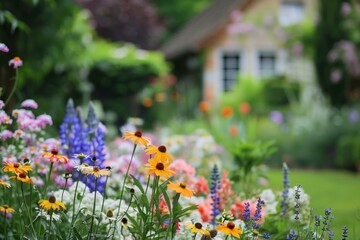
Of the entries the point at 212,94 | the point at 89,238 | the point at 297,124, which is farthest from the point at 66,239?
the point at 212,94

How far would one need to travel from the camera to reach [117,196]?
4055mm

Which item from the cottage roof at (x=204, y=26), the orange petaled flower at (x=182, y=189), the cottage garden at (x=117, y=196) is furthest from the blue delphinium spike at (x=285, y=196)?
the cottage roof at (x=204, y=26)

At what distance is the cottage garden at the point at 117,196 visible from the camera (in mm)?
2939

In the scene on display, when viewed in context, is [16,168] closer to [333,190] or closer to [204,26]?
[333,190]

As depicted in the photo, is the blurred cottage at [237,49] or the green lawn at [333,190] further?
the blurred cottage at [237,49]

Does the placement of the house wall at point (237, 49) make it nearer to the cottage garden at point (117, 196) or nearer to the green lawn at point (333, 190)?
the green lawn at point (333, 190)

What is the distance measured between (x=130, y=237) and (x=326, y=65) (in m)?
12.1

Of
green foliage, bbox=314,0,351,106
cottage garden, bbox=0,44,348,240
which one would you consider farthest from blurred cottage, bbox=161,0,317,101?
cottage garden, bbox=0,44,348,240

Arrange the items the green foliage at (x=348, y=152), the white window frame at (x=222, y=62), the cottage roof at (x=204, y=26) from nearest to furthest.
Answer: the green foliage at (x=348, y=152) < the cottage roof at (x=204, y=26) < the white window frame at (x=222, y=62)

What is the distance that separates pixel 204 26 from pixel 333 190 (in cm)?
1360

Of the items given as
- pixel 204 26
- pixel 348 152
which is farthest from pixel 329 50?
pixel 204 26

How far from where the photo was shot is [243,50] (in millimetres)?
20656

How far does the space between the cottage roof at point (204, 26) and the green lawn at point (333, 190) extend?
28.7ft

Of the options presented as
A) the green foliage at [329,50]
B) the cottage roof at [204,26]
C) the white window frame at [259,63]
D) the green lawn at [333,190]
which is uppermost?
the cottage roof at [204,26]
